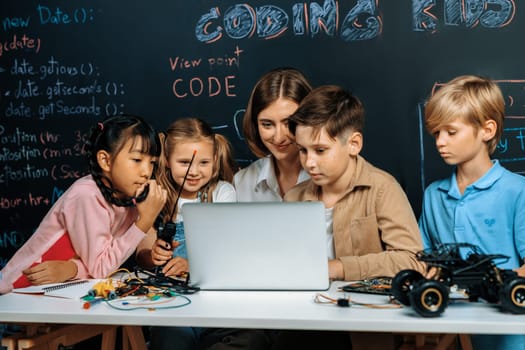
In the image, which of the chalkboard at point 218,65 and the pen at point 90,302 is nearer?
the pen at point 90,302

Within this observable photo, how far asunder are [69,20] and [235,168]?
1354 millimetres

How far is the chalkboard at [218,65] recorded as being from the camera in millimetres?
3146

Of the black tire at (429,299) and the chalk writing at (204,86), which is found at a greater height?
the chalk writing at (204,86)

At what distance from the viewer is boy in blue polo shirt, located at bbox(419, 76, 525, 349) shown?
8.25 ft

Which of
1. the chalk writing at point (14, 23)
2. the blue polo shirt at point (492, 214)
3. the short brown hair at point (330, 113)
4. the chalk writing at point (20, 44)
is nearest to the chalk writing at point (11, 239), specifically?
the chalk writing at point (20, 44)

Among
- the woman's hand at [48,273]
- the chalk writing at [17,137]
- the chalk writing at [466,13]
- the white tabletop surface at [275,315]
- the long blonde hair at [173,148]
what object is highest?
the chalk writing at [466,13]

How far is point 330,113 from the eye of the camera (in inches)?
93.2

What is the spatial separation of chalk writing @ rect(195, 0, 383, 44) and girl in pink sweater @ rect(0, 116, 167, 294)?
0.97 meters

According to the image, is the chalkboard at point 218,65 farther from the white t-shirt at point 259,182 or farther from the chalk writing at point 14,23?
the white t-shirt at point 259,182

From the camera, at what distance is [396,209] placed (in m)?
2.28

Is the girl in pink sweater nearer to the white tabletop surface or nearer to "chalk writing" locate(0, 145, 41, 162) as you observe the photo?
the white tabletop surface

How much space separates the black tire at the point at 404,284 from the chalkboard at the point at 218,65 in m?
1.53

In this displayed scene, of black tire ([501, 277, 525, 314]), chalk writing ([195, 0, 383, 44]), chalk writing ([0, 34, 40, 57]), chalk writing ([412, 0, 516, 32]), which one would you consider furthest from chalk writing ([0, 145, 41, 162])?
black tire ([501, 277, 525, 314])

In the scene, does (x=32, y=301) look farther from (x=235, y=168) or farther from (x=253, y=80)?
(x=253, y=80)
